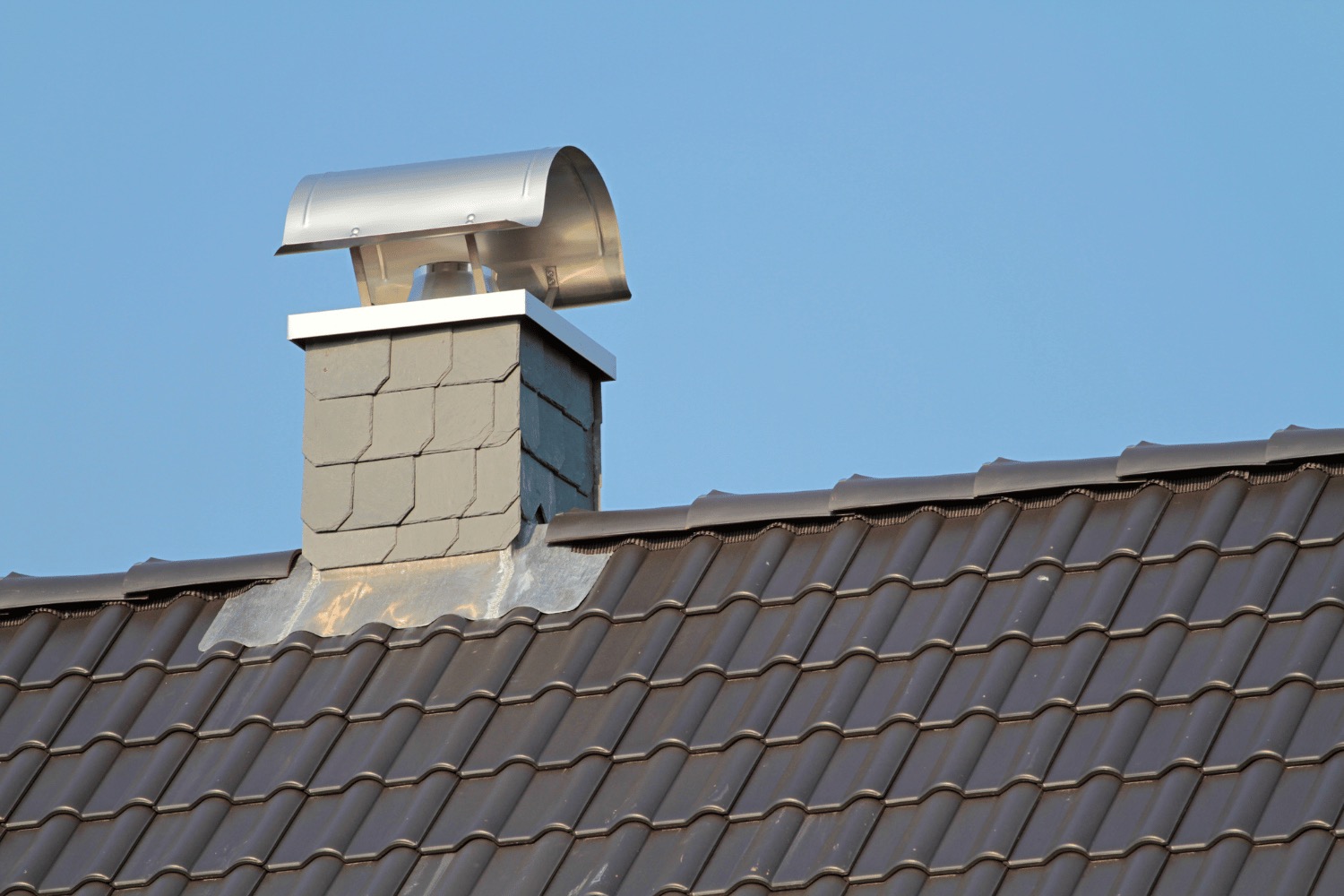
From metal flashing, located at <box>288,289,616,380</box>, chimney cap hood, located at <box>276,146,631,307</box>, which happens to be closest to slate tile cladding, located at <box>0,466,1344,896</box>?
metal flashing, located at <box>288,289,616,380</box>

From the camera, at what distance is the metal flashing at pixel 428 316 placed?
28.0 ft

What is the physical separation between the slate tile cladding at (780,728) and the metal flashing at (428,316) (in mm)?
1268

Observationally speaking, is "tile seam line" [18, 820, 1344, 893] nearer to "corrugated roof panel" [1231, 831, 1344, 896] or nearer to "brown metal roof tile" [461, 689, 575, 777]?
"corrugated roof panel" [1231, 831, 1344, 896]

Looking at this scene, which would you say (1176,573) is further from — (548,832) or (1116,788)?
(548,832)

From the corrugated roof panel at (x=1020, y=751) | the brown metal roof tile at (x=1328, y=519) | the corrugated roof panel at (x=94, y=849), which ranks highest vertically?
the brown metal roof tile at (x=1328, y=519)

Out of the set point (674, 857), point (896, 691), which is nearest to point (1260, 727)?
point (896, 691)

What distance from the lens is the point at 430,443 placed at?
8508 millimetres

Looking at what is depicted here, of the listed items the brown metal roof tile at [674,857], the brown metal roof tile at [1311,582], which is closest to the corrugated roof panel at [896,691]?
the brown metal roof tile at [674,857]

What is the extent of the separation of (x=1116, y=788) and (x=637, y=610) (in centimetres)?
216

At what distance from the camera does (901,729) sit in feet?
21.6

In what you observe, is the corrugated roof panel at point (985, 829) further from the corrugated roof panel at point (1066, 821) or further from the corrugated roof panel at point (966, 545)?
the corrugated roof panel at point (966, 545)

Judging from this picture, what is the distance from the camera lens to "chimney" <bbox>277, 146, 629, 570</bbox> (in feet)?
27.5

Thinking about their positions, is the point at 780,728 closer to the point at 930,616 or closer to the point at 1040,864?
the point at 930,616

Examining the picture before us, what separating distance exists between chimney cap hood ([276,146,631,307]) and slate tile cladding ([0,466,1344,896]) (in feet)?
6.10
